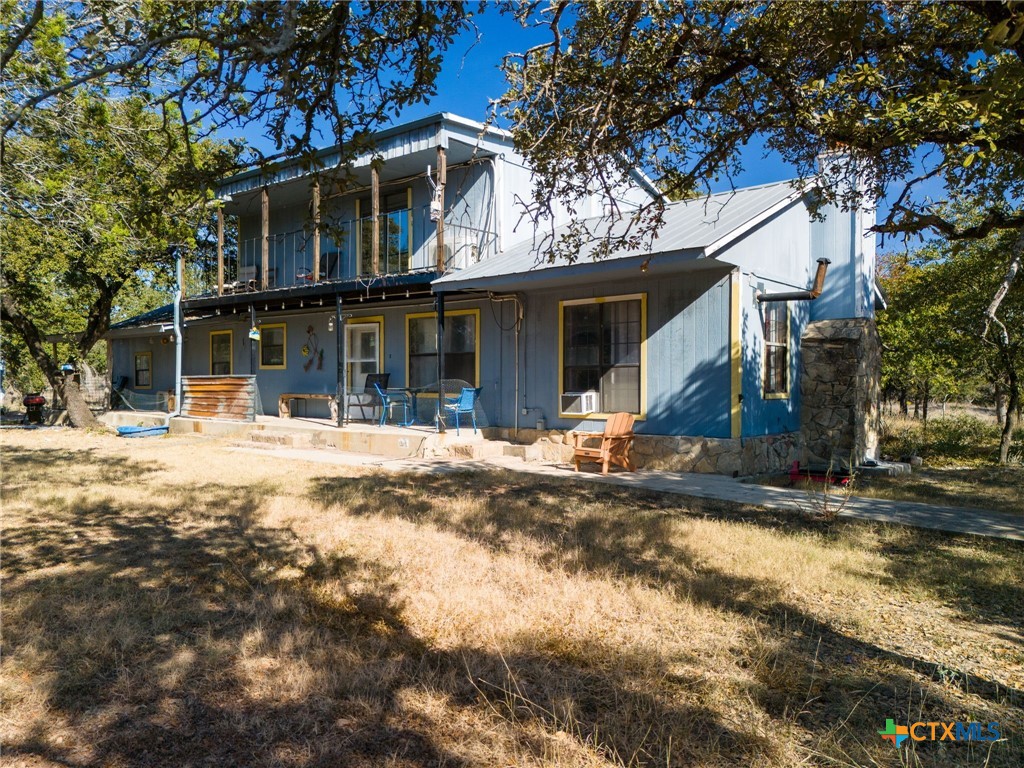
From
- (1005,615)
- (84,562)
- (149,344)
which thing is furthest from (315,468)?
(149,344)

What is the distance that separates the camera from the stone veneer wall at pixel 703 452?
33.6 ft

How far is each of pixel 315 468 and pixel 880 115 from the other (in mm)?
8433

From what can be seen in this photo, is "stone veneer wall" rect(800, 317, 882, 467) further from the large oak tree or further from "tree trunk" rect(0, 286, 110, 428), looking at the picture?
"tree trunk" rect(0, 286, 110, 428)

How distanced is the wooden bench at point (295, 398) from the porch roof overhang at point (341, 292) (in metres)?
2.15

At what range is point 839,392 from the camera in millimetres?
12102

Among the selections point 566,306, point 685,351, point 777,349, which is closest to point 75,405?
point 566,306

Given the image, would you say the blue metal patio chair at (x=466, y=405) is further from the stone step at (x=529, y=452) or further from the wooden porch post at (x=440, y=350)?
the stone step at (x=529, y=452)

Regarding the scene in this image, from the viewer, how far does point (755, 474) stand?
10539 millimetres

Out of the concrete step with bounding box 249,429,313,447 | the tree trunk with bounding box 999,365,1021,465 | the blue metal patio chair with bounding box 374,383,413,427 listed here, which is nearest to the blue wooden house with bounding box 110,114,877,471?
the blue metal patio chair with bounding box 374,383,413,427

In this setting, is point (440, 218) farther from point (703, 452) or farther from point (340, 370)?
point (703, 452)

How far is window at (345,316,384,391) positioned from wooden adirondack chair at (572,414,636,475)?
21.3 feet

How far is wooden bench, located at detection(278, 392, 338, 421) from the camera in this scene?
618 inches

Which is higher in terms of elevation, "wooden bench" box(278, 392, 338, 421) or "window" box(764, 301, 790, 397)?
"window" box(764, 301, 790, 397)

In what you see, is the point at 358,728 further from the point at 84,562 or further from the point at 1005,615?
the point at 1005,615
